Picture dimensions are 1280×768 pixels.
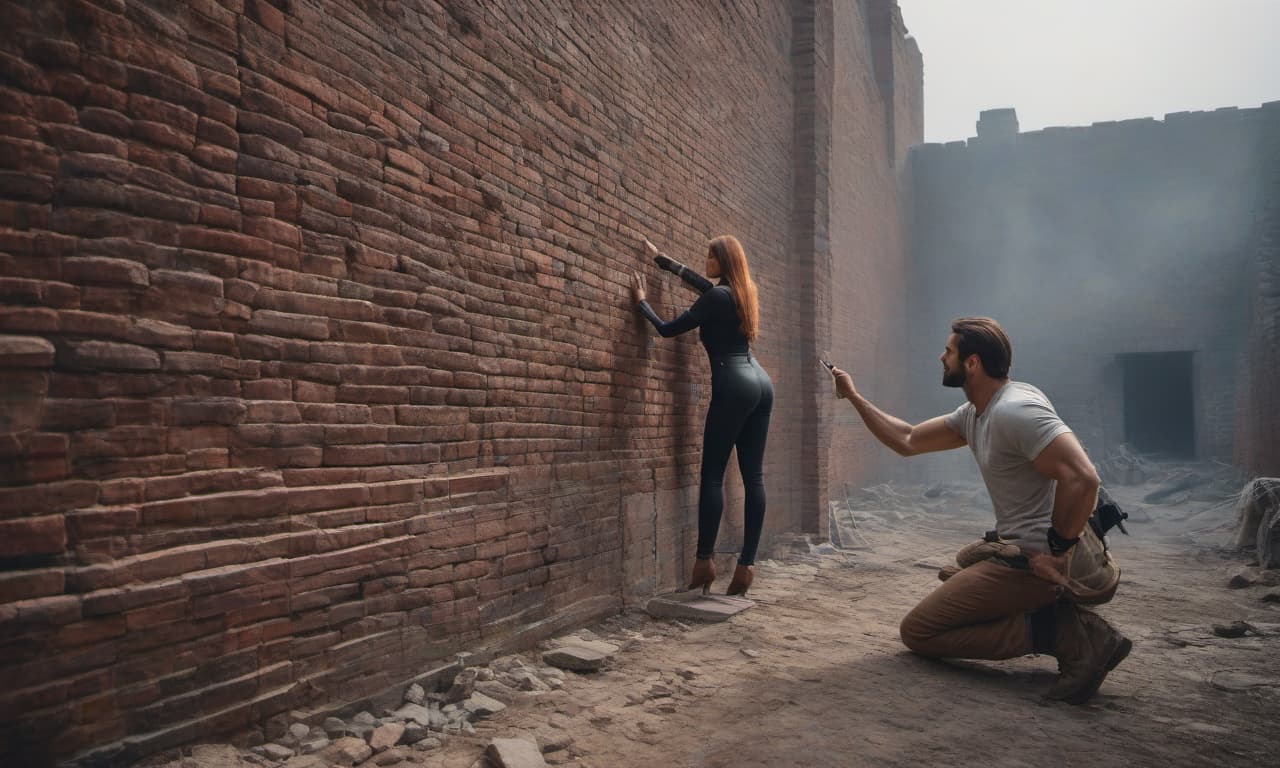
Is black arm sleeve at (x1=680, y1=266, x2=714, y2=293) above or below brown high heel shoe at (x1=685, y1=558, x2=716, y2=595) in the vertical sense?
above

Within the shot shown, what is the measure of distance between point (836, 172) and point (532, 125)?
8.93 m

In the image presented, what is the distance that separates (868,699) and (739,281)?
2471 mm

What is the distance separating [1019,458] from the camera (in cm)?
329

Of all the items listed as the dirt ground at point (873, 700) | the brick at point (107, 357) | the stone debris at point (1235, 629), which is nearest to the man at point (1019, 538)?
the dirt ground at point (873, 700)

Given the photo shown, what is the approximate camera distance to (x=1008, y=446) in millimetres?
3270

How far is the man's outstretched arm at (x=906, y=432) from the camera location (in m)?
3.83

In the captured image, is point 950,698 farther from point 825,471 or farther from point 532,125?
point 825,471

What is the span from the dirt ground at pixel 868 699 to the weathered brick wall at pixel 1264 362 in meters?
5.68

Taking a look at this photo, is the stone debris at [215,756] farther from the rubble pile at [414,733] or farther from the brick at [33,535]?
the brick at [33,535]

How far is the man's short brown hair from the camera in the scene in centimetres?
346

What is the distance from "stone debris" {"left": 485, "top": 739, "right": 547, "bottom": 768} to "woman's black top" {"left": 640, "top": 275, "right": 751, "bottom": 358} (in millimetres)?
2604

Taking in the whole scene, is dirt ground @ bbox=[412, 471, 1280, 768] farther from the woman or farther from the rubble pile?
→ the woman

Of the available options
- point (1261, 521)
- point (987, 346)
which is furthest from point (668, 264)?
point (1261, 521)

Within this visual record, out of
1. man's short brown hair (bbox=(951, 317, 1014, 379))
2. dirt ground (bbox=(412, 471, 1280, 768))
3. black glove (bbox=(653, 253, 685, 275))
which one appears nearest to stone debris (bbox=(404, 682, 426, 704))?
dirt ground (bbox=(412, 471, 1280, 768))
